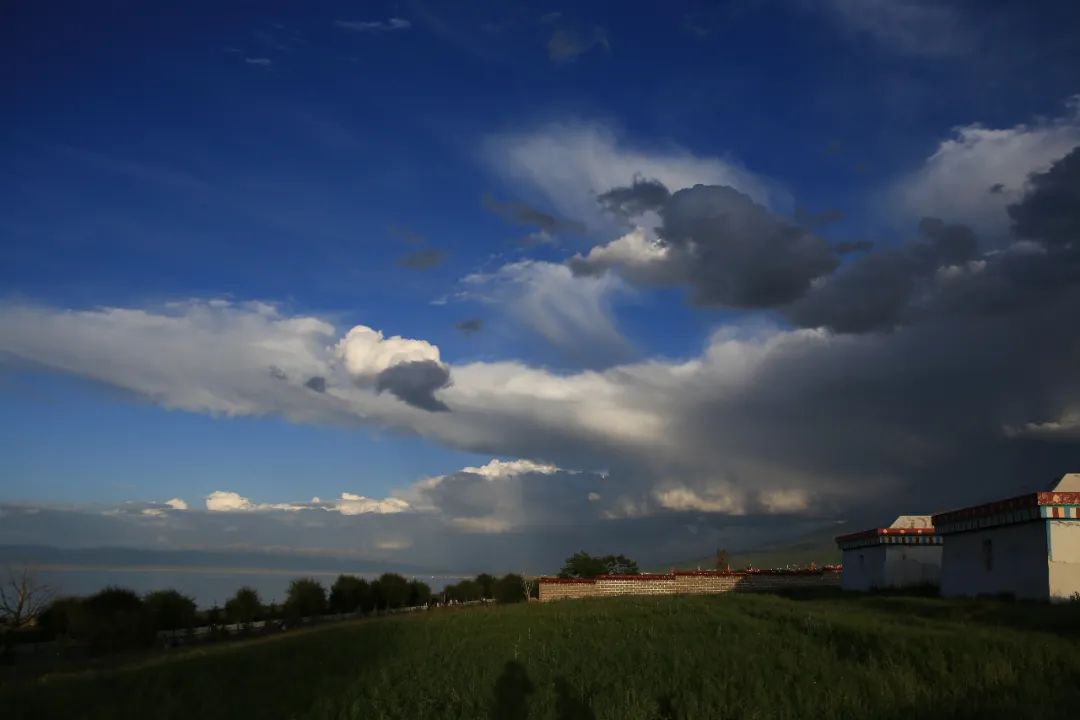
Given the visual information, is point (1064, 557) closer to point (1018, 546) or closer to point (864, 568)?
point (1018, 546)

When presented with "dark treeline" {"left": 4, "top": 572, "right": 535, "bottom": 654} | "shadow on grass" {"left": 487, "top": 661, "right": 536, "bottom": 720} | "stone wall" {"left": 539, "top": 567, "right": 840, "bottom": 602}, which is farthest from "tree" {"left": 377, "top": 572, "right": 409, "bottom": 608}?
"shadow on grass" {"left": 487, "top": 661, "right": 536, "bottom": 720}

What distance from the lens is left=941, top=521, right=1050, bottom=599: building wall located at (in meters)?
27.3

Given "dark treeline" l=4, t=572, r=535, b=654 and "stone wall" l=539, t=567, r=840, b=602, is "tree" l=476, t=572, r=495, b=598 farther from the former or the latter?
"stone wall" l=539, t=567, r=840, b=602

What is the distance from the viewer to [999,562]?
98.6 feet

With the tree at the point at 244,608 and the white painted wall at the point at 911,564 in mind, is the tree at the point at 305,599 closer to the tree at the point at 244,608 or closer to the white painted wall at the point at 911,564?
the tree at the point at 244,608

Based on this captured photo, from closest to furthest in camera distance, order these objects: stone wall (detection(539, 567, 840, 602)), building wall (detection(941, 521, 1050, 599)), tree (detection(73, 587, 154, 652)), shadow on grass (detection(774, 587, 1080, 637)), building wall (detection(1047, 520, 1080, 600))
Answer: shadow on grass (detection(774, 587, 1080, 637)) → building wall (detection(1047, 520, 1080, 600)) → building wall (detection(941, 521, 1050, 599)) → tree (detection(73, 587, 154, 652)) → stone wall (detection(539, 567, 840, 602))

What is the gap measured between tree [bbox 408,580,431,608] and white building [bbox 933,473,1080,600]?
1556 inches

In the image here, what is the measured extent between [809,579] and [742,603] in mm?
25307

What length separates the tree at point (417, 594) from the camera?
64.7 m

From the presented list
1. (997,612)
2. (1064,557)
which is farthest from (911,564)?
(997,612)

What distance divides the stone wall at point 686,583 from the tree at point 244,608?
16.0m

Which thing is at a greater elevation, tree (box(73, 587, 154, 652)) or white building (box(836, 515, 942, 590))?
white building (box(836, 515, 942, 590))

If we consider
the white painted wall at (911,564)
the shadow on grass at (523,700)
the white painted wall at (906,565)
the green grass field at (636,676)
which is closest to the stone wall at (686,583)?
the white painted wall at (906,565)

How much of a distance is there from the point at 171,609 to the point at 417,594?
24406mm
